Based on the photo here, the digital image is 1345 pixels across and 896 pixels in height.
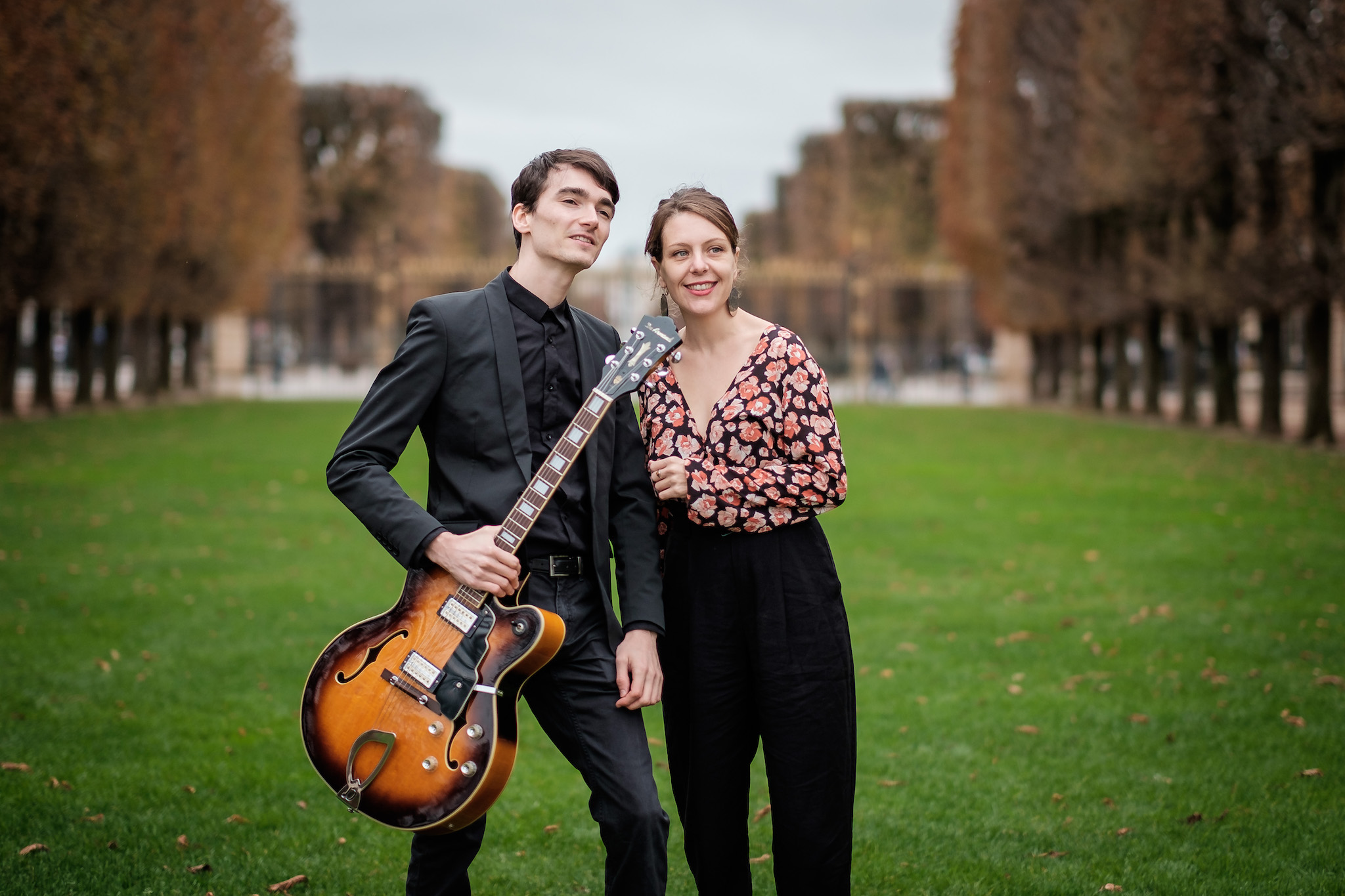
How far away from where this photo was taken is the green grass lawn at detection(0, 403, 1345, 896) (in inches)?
163

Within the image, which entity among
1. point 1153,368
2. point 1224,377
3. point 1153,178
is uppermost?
point 1153,178

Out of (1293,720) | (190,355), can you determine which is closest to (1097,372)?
(190,355)

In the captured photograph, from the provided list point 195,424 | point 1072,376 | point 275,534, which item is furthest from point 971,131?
point 275,534

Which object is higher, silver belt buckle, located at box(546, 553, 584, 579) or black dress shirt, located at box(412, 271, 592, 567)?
black dress shirt, located at box(412, 271, 592, 567)

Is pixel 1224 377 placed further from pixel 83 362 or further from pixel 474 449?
pixel 83 362

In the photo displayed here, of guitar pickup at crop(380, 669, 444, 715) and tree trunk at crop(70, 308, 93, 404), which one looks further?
tree trunk at crop(70, 308, 93, 404)

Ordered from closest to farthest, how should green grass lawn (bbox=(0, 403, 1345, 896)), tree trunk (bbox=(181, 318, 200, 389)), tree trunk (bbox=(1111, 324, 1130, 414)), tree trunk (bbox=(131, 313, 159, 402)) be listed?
green grass lawn (bbox=(0, 403, 1345, 896)), tree trunk (bbox=(1111, 324, 1130, 414)), tree trunk (bbox=(131, 313, 159, 402)), tree trunk (bbox=(181, 318, 200, 389))

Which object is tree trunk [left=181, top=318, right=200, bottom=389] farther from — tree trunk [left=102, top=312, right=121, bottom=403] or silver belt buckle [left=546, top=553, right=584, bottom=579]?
silver belt buckle [left=546, top=553, right=584, bottom=579]

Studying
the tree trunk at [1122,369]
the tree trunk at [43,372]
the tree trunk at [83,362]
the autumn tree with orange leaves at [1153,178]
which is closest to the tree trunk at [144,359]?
the tree trunk at [83,362]

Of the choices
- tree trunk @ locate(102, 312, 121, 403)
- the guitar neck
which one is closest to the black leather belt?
the guitar neck

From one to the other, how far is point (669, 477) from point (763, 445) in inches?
9.7

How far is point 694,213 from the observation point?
3.05m

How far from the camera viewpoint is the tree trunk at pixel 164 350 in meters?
29.7

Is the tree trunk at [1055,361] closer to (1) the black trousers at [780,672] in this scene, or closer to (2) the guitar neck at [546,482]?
(1) the black trousers at [780,672]
